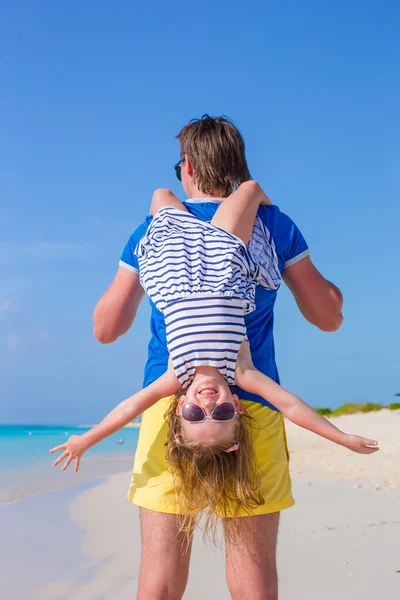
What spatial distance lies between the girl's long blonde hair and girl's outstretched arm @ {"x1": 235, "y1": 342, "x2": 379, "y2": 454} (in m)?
0.15

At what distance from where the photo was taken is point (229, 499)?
8.27 feet

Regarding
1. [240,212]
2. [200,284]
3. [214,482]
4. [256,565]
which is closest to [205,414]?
[214,482]

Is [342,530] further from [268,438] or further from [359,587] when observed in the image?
[268,438]

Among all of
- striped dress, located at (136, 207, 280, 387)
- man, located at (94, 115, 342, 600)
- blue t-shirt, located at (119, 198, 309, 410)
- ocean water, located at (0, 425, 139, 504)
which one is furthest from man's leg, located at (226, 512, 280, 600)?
ocean water, located at (0, 425, 139, 504)

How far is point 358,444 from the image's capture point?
2.52 metres

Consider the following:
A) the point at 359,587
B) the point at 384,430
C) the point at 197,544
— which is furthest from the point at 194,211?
the point at 384,430

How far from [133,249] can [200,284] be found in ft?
1.55

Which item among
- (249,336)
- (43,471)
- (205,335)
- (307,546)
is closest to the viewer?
(205,335)

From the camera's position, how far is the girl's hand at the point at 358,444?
8.19ft

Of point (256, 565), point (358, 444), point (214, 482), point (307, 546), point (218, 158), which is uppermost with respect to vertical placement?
point (218, 158)

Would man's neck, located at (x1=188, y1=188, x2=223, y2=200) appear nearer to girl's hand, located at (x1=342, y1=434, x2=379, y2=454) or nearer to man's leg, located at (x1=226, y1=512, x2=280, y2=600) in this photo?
girl's hand, located at (x1=342, y1=434, x2=379, y2=454)

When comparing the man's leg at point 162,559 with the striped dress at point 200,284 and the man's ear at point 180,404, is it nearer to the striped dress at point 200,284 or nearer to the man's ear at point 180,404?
the man's ear at point 180,404

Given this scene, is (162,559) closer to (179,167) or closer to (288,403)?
(288,403)

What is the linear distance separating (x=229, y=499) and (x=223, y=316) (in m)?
0.69
